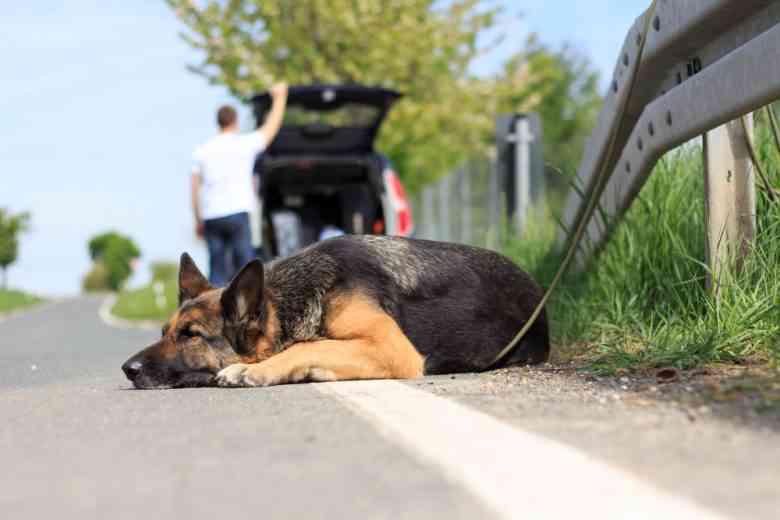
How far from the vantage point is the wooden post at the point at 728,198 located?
6871 millimetres

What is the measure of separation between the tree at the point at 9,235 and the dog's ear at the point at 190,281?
47581mm

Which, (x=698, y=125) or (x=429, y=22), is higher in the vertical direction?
(x=429, y=22)

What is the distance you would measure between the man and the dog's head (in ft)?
18.2

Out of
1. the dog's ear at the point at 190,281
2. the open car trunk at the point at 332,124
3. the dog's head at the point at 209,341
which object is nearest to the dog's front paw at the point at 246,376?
the dog's head at the point at 209,341

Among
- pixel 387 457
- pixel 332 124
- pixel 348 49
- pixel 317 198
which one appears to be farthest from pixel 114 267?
pixel 387 457

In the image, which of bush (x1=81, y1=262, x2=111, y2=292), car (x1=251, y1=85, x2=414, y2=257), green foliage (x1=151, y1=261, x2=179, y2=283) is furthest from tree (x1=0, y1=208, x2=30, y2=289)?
car (x1=251, y1=85, x2=414, y2=257)

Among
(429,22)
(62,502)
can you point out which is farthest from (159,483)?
(429,22)

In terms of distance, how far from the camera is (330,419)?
4645mm

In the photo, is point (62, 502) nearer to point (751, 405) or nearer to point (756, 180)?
point (751, 405)

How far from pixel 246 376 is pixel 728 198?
3.00 metres

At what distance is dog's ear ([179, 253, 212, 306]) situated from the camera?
6.74 m

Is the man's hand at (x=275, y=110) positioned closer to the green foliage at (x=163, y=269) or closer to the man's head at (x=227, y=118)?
the man's head at (x=227, y=118)

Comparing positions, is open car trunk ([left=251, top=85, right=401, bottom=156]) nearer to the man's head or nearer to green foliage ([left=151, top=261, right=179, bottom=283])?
the man's head

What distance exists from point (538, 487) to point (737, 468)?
0.61 meters
